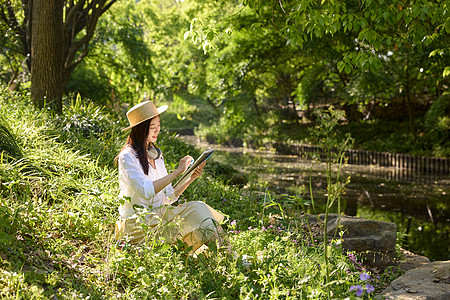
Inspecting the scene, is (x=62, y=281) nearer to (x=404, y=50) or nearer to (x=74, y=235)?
(x=74, y=235)

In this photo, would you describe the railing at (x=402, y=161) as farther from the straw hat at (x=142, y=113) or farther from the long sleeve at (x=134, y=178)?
the long sleeve at (x=134, y=178)

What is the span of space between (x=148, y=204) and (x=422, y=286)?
103 inches

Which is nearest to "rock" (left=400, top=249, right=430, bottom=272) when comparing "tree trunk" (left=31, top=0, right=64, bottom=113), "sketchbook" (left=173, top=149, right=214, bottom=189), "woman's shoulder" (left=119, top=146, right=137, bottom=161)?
"sketchbook" (left=173, top=149, right=214, bottom=189)

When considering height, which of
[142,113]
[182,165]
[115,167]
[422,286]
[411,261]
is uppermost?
[142,113]

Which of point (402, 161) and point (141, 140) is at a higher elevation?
point (141, 140)

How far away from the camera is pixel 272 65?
57.3 ft

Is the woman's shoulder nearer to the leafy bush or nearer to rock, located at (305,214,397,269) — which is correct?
rock, located at (305,214,397,269)

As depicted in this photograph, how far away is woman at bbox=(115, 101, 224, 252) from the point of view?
149 inches

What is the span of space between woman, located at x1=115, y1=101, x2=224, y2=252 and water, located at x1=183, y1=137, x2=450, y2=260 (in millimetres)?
1572

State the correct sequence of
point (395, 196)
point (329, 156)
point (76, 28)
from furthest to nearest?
1. point (395, 196)
2. point (76, 28)
3. point (329, 156)

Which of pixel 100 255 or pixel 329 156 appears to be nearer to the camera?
pixel 329 156

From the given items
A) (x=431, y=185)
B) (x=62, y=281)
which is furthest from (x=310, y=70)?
(x=62, y=281)

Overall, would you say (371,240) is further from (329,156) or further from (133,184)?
(133,184)

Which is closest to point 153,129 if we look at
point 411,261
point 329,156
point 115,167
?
point 329,156
